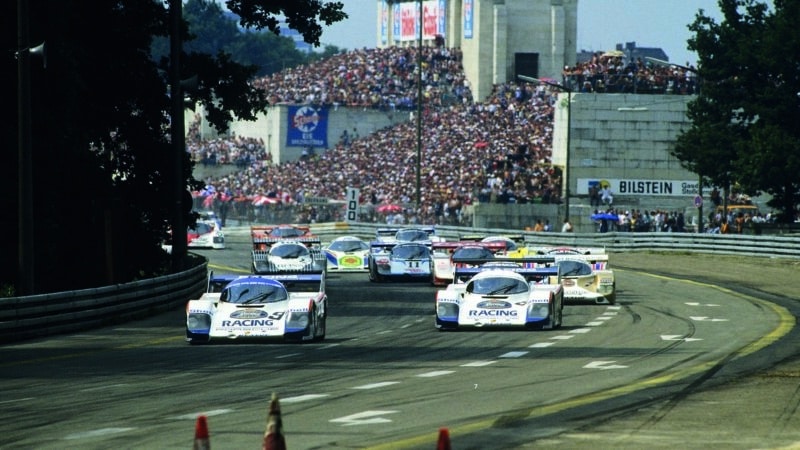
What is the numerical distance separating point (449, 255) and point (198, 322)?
65.3ft

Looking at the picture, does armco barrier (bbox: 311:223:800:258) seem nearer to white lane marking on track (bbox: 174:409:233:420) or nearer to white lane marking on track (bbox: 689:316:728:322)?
white lane marking on track (bbox: 689:316:728:322)

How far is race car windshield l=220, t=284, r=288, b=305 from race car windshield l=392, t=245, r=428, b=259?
822 inches

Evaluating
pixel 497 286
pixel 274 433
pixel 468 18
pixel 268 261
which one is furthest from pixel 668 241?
pixel 274 433

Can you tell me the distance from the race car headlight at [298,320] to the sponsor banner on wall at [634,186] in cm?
5544

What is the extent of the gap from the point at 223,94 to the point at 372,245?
656 centimetres

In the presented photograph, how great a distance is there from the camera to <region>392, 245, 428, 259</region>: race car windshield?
47625 mm

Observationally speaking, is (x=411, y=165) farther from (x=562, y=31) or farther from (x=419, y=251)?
(x=419, y=251)

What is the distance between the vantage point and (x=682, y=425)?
1488 cm

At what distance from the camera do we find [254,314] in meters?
26.1

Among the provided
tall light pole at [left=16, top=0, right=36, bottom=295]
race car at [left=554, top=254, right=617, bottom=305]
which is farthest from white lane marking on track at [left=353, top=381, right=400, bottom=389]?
Result: race car at [left=554, top=254, right=617, bottom=305]

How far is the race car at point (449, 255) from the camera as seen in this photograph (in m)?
43.8

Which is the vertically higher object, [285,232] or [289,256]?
[285,232]

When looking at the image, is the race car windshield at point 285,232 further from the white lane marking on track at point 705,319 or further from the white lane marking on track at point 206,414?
the white lane marking on track at point 206,414

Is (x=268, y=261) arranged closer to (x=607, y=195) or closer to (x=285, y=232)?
(x=285, y=232)
